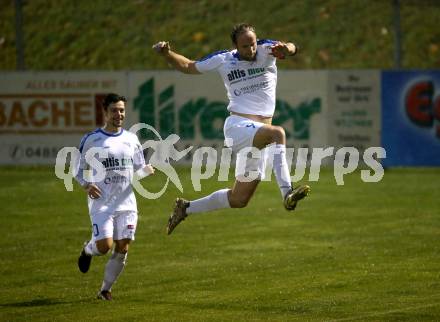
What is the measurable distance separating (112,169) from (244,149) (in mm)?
1598

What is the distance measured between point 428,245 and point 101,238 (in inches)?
246

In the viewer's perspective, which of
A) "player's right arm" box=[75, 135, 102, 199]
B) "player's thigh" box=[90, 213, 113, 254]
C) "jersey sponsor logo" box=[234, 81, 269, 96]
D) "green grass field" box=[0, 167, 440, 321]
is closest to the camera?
"green grass field" box=[0, 167, 440, 321]

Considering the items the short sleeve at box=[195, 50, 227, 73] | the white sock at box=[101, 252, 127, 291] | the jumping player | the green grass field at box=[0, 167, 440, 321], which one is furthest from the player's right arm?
the short sleeve at box=[195, 50, 227, 73]

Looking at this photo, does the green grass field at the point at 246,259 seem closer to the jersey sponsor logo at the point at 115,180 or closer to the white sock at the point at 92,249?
the white sock at the point at 92,249

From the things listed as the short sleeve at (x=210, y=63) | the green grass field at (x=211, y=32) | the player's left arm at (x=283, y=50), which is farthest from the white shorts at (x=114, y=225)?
the green grass field at (x=211, y=32)

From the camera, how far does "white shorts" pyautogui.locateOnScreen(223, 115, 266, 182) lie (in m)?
13.5

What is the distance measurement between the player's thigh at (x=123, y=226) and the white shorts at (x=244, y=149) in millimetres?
1381

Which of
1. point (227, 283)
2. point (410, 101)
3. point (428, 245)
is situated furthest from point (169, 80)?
point (227, 283)

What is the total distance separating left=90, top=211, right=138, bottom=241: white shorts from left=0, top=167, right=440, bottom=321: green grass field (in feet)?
2.62

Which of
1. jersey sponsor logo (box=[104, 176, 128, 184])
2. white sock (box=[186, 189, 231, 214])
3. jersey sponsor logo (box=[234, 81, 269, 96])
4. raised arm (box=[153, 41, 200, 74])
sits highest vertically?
raised arm (box=[153, 41, 200, 74])

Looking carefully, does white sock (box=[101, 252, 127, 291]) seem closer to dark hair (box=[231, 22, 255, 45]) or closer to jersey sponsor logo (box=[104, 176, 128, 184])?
jersey sponsor logo (box=[104, 176, 128, 184])

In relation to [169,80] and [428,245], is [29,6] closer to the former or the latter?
[169,80]

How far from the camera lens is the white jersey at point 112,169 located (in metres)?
13.7

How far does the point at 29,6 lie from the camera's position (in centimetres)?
3616
